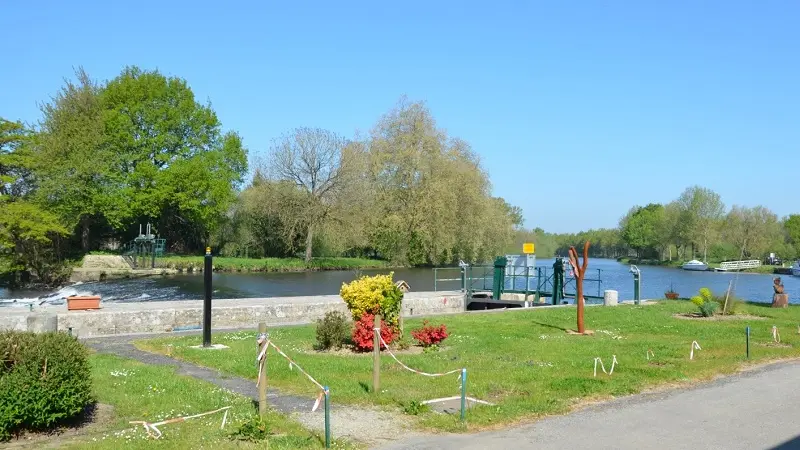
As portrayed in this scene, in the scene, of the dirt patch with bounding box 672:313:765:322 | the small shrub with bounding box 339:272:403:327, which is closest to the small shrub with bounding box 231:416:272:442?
the small shrub with bounding box 339:272:403:327

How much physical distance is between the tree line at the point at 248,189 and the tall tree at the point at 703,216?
43260mm

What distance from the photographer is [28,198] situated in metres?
47.6

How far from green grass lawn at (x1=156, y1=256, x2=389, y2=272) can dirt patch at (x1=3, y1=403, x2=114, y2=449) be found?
4705 cm

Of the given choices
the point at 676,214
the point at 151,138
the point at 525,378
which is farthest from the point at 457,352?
A: the point at 676,214

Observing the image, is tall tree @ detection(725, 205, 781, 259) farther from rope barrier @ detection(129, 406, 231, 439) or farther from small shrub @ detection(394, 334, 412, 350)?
rope barrier @ detection(129, 406, 231, 439)

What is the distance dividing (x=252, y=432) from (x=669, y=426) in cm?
516

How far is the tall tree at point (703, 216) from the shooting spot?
309 feet

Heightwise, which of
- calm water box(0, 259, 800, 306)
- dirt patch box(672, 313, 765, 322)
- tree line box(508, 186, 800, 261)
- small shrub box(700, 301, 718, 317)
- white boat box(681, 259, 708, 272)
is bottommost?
calm water box(0, 259, 800, 306)

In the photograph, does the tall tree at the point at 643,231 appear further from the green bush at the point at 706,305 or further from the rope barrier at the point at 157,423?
the rope barrier at the point at 157,423

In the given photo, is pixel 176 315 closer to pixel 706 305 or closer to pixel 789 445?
pixel 789 445

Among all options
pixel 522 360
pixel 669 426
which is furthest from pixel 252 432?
pixel 522 360

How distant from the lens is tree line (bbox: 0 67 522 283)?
5534 centimetres

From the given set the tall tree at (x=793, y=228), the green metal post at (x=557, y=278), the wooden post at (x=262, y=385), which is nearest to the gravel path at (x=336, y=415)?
the wooden post at (x=262, y=385)

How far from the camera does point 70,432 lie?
8094 millimetres
